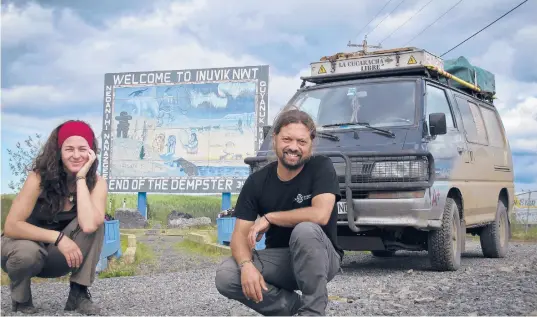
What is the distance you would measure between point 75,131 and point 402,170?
11.9 feet

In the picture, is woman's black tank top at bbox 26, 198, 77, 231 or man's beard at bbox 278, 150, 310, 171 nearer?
man's beard at bbox 278, 150, 310, 171

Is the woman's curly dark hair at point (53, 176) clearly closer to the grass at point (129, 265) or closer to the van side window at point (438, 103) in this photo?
the grass at point (129, 265)

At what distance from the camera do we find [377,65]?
8.39 metres

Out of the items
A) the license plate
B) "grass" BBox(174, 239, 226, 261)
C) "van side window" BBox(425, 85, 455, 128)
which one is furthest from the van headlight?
"grass" BBox(174, 239, 226, 261)

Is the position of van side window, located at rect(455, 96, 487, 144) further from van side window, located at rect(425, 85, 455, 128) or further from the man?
the man

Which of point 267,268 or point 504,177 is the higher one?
point 504,177

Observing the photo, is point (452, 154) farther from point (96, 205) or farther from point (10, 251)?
point (10, 251)

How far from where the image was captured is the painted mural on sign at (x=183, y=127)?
2156 cm

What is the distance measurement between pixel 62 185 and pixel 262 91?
16.8 meters

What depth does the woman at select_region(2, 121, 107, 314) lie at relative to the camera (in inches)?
178

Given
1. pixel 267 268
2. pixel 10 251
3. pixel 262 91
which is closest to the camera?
pixel 267 268

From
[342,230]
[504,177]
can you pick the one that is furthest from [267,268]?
[504,177]

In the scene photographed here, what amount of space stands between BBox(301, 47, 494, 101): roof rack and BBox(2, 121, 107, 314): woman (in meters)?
4.46

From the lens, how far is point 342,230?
7.53m
